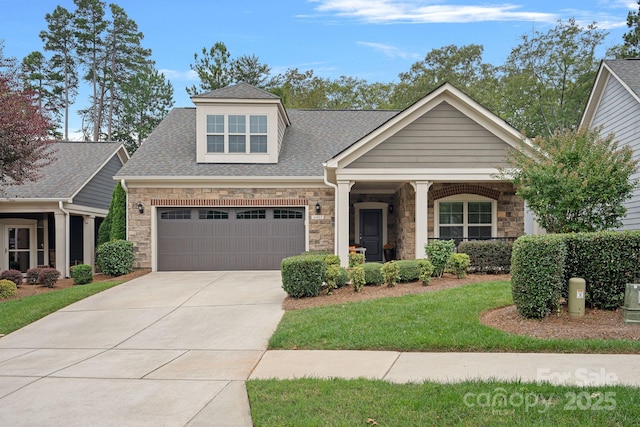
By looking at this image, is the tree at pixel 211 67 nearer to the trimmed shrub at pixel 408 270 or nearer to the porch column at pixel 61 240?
the porch column at pixel 61 240

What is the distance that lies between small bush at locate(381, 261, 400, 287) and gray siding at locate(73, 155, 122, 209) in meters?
11.5

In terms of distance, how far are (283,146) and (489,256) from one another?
28.3 feet

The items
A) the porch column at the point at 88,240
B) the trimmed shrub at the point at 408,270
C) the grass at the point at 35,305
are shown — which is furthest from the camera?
the porch column at the point at 88,240

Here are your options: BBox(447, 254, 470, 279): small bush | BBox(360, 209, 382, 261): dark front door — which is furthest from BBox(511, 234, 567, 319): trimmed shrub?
BBox(360, 209, 382, 261): dark front door

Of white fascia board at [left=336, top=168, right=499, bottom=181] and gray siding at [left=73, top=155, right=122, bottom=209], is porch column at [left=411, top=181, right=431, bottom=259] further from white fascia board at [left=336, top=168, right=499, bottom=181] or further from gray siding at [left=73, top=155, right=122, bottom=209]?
gray siding at [left=73, top=155, right=122, bottom=209]

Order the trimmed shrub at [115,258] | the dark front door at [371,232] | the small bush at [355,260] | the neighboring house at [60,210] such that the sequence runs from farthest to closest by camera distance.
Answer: the dark front door at [371,232] → the neighboring house at [60,210] → the trimmed shrub at [115,258] → the small bush at [355,260]

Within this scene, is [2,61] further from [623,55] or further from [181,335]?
[623,55]

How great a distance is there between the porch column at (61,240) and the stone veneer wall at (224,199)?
240 cm

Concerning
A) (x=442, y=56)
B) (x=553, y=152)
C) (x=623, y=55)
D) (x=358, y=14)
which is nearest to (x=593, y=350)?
(x=553, y=152)

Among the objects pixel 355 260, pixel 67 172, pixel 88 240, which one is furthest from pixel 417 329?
pixel 67 172

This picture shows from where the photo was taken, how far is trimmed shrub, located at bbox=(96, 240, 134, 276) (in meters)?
14.5

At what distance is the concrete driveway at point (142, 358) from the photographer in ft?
14.9

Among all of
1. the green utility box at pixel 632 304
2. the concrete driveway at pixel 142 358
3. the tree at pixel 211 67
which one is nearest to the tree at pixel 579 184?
the green utility box at pixel 632 304

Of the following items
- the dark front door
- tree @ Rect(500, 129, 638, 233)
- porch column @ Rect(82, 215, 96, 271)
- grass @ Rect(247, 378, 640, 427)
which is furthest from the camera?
porch column @ Rect(82, 215, 96, 271)
